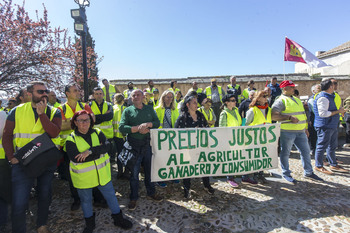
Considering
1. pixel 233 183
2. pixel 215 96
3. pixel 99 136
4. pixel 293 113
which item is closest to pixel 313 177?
pixel 293 113

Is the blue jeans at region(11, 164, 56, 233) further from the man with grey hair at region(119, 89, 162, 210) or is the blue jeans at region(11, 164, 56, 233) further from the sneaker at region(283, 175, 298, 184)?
the sneaker at region(283, 175, 298, 184)

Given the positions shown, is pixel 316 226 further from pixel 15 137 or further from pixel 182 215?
pixel 15 137

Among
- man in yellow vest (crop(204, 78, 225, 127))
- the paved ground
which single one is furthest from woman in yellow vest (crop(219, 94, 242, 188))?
man in yellow vest (crop(204, 78, 225, 127))

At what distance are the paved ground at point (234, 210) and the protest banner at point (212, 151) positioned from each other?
1.69 feet

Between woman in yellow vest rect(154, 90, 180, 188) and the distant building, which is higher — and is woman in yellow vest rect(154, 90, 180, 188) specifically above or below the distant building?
below

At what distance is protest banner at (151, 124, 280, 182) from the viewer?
3.47 metres

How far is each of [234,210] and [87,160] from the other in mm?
2579

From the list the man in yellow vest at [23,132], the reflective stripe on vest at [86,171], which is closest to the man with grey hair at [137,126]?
the reflective stripe on vest at [86,171]

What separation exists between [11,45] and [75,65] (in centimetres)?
214

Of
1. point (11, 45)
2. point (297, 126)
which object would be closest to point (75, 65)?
point (11, 45)

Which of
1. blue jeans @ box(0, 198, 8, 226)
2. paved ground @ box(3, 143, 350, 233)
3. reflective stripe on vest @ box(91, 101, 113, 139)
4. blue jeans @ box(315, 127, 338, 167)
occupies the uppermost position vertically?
reflective stripe on vest @ box(91, 101, 113, 139)

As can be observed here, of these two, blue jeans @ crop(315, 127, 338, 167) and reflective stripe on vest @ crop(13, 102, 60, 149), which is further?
blue jeans @ crop(315, 127, 338, 167)

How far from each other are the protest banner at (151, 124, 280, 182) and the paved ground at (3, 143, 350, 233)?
0.52 meters

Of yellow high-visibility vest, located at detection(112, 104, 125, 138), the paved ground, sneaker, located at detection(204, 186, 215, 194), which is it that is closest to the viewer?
the paved ground
